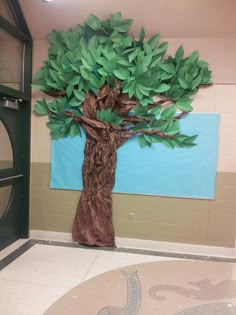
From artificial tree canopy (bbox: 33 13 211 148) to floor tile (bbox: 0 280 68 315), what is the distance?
172 cm

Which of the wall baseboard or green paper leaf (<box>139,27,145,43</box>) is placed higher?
green paper leaf (<box>139,27,145,43</box>)

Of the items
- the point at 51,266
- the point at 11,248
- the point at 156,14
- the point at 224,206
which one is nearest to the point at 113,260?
the point at 51,266

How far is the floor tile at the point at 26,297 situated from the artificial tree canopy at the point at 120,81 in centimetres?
172

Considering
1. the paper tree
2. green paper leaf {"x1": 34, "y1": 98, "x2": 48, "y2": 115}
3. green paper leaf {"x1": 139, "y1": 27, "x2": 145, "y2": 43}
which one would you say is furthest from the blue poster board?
green paper leaf {"x1": 139, "y1": 27, "x2": 145, "y2": 43}

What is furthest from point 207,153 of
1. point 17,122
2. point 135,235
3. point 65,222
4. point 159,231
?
point 17,122

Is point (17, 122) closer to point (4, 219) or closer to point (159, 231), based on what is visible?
point (4, 219)

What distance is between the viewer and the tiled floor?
7.09 feet

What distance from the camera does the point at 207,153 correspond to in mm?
3188

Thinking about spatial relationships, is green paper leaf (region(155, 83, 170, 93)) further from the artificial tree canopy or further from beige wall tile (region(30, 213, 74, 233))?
beige wall tile (region(30, 213, 74, 233))

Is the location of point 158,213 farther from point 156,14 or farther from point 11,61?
point 11,61

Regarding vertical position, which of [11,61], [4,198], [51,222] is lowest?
[51,222]

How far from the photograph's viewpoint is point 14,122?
3295mm

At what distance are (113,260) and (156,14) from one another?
9.10ft

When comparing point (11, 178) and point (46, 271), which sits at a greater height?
point (11, 178)
